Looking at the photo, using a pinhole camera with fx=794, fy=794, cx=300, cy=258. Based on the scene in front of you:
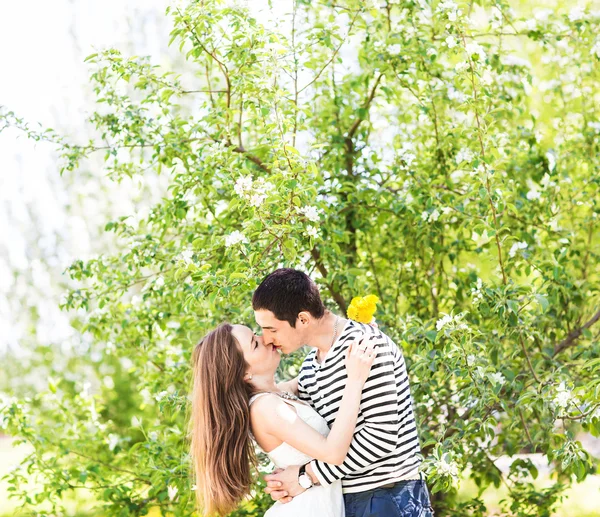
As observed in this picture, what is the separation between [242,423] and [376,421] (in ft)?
1.50

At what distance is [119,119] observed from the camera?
12.2 ft

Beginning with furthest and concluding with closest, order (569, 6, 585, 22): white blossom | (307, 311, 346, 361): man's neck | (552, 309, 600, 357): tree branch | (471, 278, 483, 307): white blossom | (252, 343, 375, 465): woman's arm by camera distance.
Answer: (569, 6, 585, 22): white blossom
(552, 309, 600, 357): tree branch
(471, 278, 483, 307): white blossom
(307, 311, 346, 361): man's neck
(252, 343, 375, 465): woman's arm

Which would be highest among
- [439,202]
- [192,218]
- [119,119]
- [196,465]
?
[119,119]

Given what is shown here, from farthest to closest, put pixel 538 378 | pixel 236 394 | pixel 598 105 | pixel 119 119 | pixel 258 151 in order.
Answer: pixel 598 105 < pixel 119 119 < pixel 258 151 < pixel 538 378 < pixel 236 394

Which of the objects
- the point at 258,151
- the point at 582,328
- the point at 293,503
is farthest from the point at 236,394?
the point at 582,328

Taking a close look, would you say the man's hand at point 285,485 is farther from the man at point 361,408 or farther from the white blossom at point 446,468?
the white blossom at point 446,468

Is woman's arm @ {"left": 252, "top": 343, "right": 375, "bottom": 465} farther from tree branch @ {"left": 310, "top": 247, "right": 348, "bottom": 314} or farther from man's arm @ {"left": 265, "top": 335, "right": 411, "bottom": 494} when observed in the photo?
tree branch @ {"left": 310, "top": 247, "right": 348, "bottom": 314}

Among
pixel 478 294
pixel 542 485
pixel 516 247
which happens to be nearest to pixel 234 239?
pixel 478 294

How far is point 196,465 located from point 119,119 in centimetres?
176

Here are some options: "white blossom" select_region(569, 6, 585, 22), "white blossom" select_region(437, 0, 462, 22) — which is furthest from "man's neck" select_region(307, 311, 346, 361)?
"white blossom" select_region(569, 6, 585, 22)

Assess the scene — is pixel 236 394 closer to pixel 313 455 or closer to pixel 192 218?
pixel 313 455

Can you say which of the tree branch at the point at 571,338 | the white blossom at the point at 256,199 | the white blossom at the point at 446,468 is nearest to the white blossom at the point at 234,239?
the white blossom at the point at 256,199

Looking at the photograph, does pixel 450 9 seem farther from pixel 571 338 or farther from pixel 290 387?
pixel 571 338

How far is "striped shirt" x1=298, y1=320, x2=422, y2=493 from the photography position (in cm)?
240
